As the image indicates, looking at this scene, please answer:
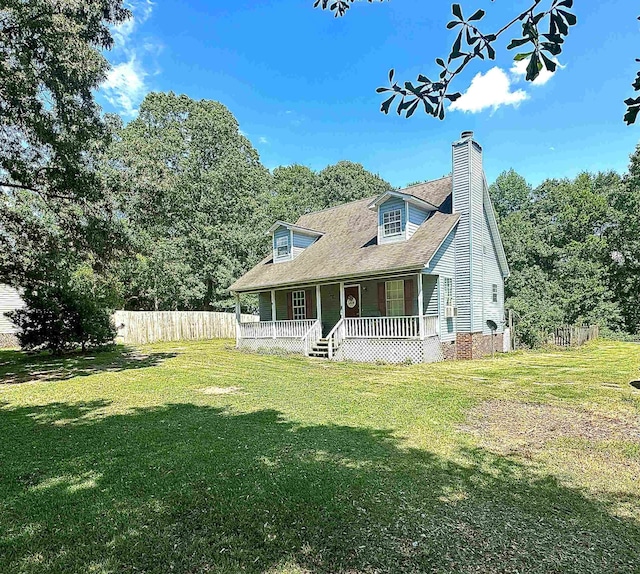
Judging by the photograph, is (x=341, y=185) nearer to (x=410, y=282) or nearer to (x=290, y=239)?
(x=290, y=239)

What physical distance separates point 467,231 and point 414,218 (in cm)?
197

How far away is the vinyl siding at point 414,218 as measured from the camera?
1448cm

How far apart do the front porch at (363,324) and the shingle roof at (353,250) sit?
2.56 feet

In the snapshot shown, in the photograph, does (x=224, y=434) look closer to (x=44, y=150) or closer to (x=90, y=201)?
(x=90, y=201)

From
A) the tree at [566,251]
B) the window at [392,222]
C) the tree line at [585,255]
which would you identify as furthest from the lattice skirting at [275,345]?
the tree line at [585,255]

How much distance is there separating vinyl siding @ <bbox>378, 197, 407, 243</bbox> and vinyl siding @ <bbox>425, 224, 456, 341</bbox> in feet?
5.10

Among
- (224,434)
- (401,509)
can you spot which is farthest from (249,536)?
(224,434)

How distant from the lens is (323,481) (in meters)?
3.71

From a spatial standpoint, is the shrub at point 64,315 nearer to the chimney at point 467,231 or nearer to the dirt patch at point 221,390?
the dirt patch at point 221,390

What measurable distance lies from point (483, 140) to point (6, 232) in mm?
16395

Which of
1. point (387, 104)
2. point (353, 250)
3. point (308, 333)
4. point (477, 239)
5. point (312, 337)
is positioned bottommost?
point (312, 337)

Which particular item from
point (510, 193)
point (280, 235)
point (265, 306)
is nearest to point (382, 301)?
point (280, 235)

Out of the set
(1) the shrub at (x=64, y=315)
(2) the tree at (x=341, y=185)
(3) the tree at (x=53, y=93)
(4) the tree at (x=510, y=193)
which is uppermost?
(2) the tree at (x=341, y=185)

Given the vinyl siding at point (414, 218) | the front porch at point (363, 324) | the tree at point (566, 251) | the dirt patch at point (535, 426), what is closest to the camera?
the dirt patch at point (535, 426)
